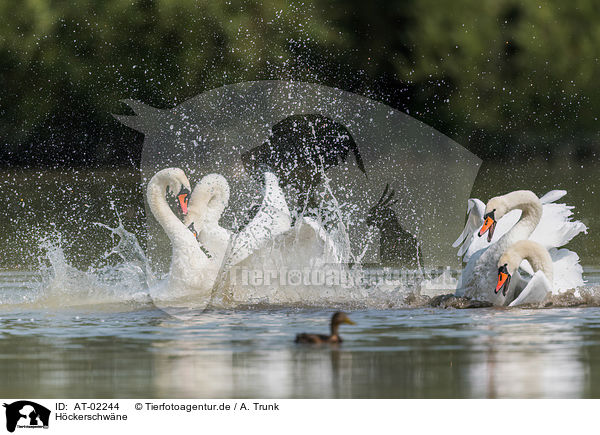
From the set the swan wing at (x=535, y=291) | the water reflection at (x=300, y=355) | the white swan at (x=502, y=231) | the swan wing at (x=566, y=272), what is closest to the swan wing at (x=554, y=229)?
the white swan at (x=502, y=231)

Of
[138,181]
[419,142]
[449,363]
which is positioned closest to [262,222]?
[449,363]

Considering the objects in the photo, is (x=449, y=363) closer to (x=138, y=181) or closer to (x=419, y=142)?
(x=138, y=181)

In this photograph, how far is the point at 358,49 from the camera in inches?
1243

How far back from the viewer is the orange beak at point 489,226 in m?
12.3

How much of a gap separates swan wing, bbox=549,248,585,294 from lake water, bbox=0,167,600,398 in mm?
248

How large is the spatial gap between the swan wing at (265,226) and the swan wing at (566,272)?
249 centimetres

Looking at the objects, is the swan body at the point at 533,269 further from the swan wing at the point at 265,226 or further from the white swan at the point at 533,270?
the swan wing at the point at 265,226

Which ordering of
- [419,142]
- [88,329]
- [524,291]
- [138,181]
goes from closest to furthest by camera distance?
[88,329]
[524,291]
[138,181]
[419,142]

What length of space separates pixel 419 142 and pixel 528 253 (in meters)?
18.5

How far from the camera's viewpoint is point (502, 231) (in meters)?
13.4

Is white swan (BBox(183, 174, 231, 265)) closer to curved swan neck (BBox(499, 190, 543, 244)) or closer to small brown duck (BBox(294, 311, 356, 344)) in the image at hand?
curved swan neck (BBox(499, 190, 543, 244))

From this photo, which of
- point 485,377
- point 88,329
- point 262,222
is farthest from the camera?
point 262,222

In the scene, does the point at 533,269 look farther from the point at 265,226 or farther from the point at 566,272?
the point at 265,226
